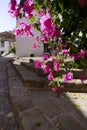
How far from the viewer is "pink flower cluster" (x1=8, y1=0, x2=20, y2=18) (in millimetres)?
1734

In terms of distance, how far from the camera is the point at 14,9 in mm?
1757

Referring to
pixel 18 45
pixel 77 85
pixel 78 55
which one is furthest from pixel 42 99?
pixel 18 45

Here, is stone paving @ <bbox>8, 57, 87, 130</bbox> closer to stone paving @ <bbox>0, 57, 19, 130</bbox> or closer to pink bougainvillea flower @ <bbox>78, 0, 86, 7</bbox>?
stone paving @ <bbox>0, 57, 19, 130</bbox>

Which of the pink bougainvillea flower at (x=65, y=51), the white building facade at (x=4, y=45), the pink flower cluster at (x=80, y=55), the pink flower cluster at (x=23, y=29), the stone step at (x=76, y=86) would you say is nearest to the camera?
the pink flower cluster at (x=80, y=55)

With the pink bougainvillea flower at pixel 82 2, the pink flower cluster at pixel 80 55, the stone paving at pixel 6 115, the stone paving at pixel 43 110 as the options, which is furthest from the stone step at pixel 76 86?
the pink bougainvillea flower at pixel 82 2

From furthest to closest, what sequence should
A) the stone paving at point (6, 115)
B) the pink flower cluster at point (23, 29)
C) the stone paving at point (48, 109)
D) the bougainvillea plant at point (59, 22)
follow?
the stone paving at point (6, 115), the stone paving at point (48, 109), the pink flower cluster at point (23, 29), the bougainvillea plant at point (59, 22)

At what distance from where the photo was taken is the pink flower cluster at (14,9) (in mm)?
1734

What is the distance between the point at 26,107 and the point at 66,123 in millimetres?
927

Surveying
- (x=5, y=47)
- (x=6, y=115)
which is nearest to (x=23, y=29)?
(x=6, y=115)

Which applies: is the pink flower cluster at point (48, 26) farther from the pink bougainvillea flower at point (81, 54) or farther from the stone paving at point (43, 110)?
the stone paving at point (43, 110)

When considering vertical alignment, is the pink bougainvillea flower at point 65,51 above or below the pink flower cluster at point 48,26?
below

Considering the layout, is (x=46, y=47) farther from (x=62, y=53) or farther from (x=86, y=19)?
(x=86, y=19)

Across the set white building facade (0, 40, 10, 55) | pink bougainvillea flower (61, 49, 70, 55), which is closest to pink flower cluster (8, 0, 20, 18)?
pink bougainvillea flower (61, 49, 70, 55)

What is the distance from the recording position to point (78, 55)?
5.70ft
